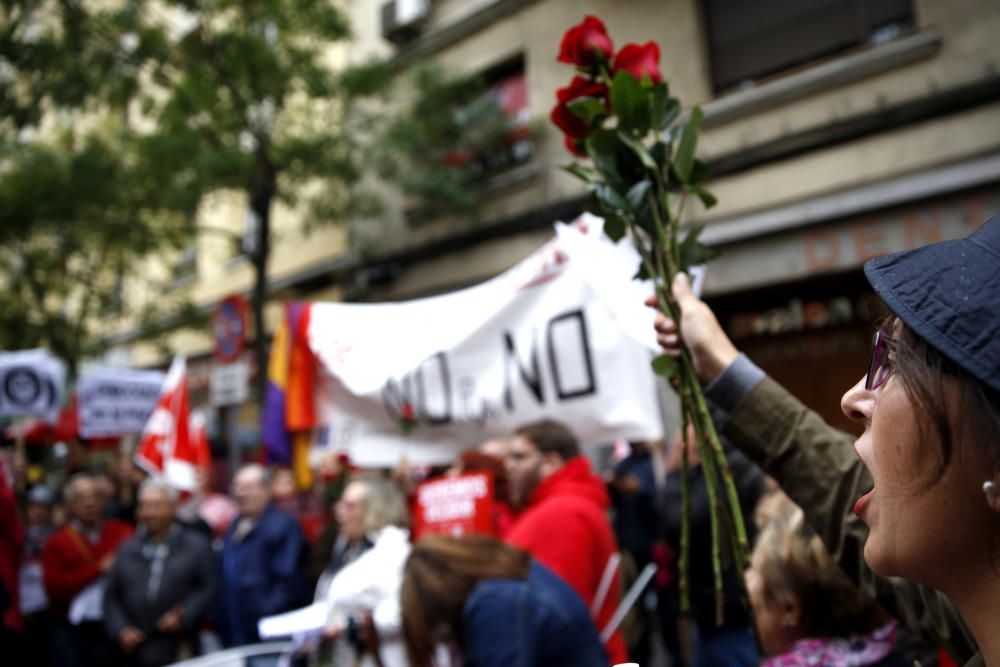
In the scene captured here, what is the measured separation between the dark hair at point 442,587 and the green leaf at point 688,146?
1372 millimetres

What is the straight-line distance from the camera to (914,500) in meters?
1.01

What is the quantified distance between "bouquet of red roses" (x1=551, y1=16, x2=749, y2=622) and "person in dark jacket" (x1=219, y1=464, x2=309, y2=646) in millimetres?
4297

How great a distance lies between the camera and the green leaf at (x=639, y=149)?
1.99m

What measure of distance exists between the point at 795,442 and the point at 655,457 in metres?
4.33

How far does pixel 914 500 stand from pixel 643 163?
3.84ft

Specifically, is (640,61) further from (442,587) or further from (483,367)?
(483,367)

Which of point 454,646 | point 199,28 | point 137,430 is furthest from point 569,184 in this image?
point 454,646

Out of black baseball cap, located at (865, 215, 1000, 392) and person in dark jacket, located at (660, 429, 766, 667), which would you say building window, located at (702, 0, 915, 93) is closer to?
person in dark jacket, located at (660, 429, 766, 667)

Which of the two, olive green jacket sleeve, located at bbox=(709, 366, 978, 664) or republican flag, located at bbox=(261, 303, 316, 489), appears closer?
olive green jacket sleeve, located at bbox=(709, 366, 978, 664)

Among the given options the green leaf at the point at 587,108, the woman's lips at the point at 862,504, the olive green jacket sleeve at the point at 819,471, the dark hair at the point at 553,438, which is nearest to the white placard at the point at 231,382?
the dark hair at the point at 553,438

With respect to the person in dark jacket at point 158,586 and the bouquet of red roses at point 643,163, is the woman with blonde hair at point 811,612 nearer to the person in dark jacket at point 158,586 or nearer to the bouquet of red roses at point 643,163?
the bouquet of red roses at point 643,163

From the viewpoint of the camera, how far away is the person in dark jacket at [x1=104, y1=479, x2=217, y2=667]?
18.0 ft

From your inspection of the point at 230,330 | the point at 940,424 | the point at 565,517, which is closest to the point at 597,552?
the point at 565,517

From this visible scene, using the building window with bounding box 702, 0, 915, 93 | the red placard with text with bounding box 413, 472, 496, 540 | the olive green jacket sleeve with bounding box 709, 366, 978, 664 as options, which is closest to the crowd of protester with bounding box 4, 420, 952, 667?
the red placard with text with bounding box 413, 472, 496, 540
